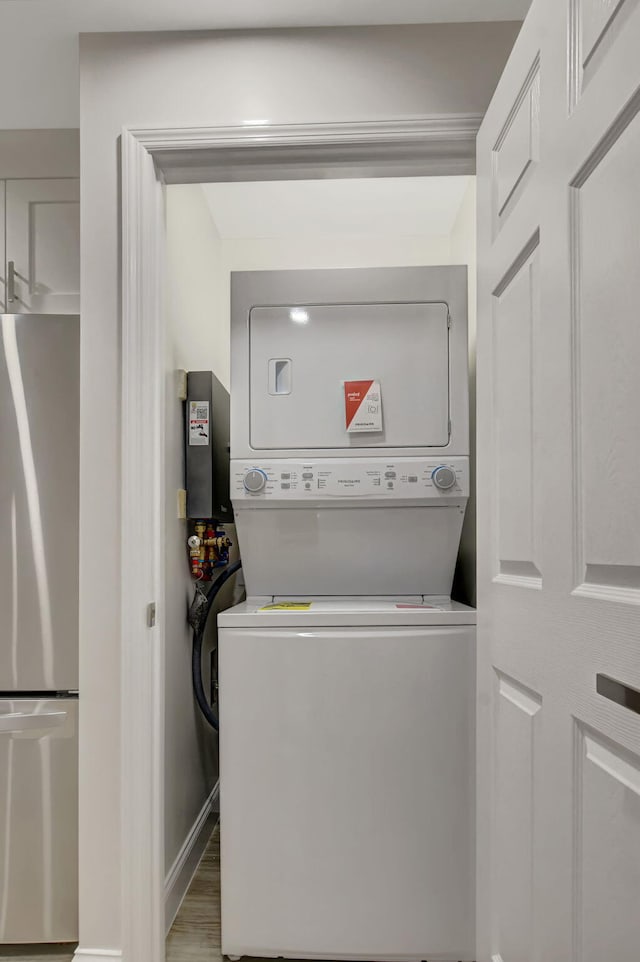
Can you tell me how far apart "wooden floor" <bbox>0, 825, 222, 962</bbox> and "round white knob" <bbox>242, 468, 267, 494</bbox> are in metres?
1.29

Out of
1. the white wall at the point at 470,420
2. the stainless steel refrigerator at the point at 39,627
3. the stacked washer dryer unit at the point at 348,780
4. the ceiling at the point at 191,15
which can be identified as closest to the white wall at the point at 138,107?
the ceiling at the point at 191,15

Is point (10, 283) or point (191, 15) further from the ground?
point (191, 15)

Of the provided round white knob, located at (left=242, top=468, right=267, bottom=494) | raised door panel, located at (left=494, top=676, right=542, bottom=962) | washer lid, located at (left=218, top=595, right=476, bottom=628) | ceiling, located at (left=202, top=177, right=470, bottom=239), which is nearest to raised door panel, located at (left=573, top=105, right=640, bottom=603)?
raised door panel, located at (left=494, top=676, right=542, bottom=962)

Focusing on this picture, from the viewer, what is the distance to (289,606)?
6.98 feet

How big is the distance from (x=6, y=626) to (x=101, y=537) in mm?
416

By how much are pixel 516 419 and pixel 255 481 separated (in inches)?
37.9

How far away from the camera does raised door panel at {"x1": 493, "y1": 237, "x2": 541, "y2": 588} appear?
1.29 meters

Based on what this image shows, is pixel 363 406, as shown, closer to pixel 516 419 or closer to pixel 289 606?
pixel 289 606

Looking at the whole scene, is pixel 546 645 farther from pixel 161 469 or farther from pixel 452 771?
pixel 161 469

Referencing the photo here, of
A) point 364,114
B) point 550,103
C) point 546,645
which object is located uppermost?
point 364,114

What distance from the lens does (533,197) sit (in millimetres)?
1261

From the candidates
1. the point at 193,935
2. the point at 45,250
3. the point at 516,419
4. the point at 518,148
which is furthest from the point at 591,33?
the point at 193,935

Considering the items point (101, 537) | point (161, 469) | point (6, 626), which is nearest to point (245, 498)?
point (161, 469)

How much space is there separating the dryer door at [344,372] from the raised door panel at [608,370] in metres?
1.13
